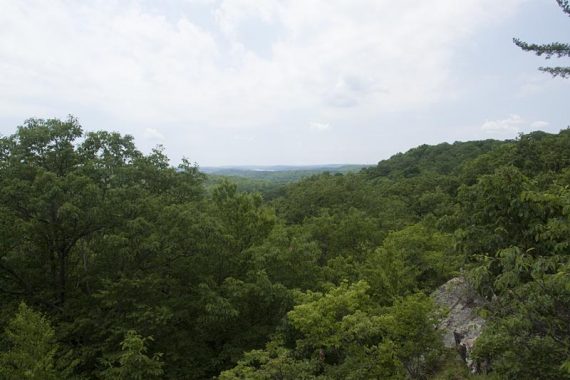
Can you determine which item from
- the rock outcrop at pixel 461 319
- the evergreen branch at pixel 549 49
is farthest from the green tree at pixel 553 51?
the rock outcrop at pixel 461 319

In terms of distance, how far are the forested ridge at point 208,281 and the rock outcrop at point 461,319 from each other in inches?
18.7

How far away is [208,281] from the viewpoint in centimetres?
1561

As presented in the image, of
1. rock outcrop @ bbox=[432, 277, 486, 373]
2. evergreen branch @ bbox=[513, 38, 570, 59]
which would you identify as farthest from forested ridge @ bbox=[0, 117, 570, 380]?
evergreen branch @ bbox=[513, 38, 570, 59]

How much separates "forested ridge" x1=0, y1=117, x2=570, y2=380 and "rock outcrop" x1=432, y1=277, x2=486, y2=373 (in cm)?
47

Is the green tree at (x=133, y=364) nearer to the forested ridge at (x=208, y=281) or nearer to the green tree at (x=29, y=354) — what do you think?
the forested ridge at (x=208, y=281)

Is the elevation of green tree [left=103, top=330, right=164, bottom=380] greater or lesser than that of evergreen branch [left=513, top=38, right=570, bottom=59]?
lesser

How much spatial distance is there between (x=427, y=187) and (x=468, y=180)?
36.9 feet

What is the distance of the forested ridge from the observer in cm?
897

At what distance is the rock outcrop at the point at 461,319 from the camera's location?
35.3 ft

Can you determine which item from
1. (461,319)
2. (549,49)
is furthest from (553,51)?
(461,319)

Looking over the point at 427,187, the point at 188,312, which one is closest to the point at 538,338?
the point at 188,312

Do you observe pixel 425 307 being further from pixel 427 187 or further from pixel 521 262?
pixel 427 187

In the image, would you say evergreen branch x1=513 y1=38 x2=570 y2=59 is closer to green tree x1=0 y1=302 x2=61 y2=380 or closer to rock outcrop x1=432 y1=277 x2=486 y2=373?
rock outcrop x1=432 y1=277 x2=486 y2=373

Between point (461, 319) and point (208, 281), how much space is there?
9200mm
